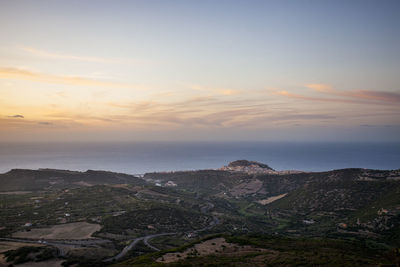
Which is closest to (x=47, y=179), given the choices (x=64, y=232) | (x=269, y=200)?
(x=64, y=232)

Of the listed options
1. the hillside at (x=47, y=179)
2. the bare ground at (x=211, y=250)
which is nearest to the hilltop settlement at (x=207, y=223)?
the bare ground at (x=211, y=250)

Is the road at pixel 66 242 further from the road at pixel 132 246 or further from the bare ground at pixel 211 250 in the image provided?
the bare ground at pixel 211 250

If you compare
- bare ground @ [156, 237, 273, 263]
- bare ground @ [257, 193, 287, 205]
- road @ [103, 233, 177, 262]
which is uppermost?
bare ground @ [156, 237, 273, 263]

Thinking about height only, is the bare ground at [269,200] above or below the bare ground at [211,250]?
below

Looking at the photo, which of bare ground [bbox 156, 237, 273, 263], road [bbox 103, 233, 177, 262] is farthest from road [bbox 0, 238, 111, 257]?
bare ground [bbox 156, 237, 273, 263]

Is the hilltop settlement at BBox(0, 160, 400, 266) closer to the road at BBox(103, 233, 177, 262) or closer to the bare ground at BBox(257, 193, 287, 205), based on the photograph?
the road at BBox(103, 233, 177, 262)
